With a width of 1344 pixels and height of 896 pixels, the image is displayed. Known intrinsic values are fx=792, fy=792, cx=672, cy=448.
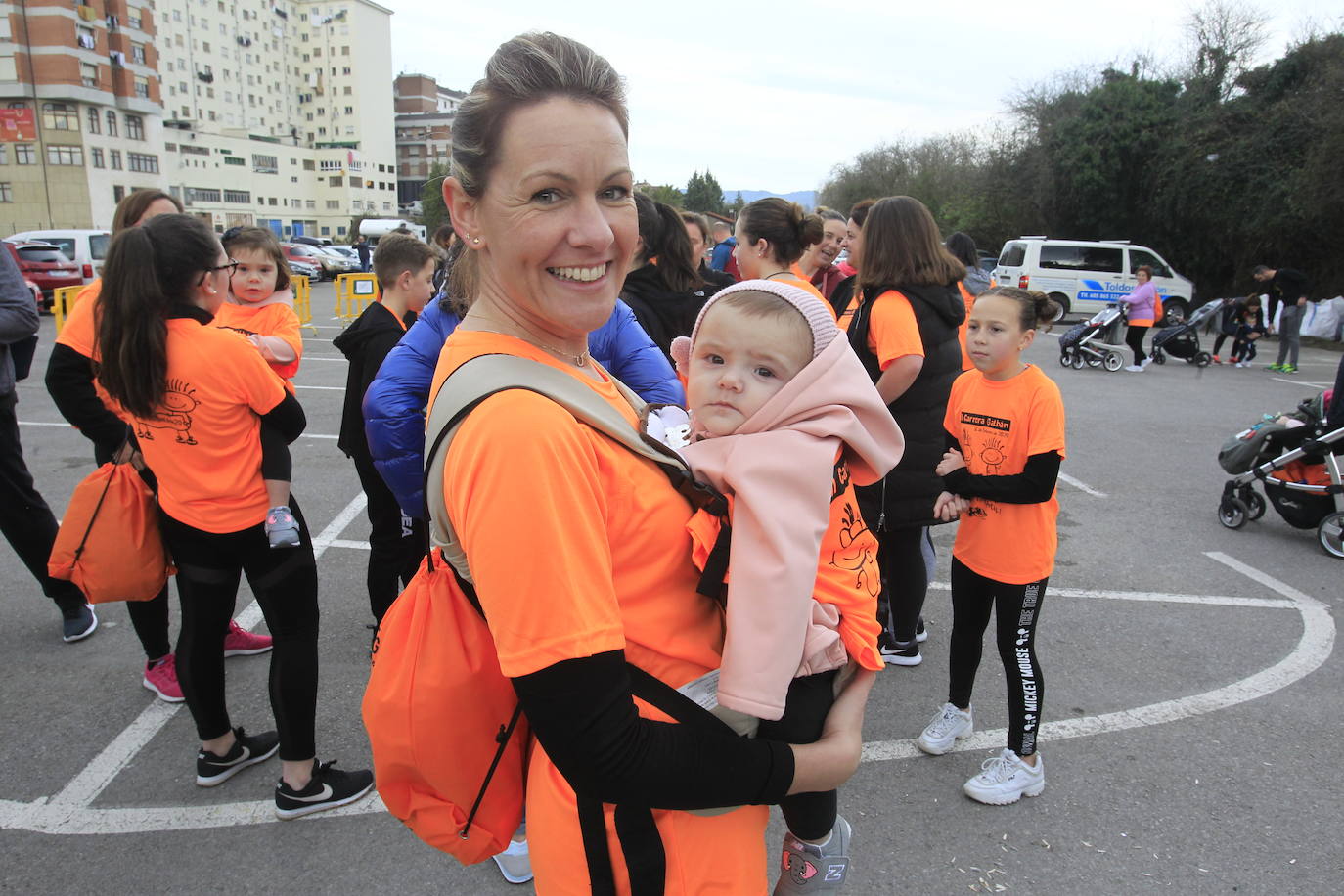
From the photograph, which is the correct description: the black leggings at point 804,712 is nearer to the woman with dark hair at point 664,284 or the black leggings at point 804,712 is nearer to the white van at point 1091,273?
the woman with dark hair at point 664,284

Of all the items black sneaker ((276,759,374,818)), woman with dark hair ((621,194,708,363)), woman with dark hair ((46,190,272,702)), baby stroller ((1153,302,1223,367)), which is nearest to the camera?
black sneaker ((276,759,374,818))

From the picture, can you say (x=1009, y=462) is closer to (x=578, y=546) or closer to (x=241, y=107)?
(x=578, y=546)

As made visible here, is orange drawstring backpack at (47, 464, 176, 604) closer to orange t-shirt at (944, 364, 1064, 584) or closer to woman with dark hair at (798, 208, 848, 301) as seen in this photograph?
orange t-shirt at (944, 364, 1064, 584)

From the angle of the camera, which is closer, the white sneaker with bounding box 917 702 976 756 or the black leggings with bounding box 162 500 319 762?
the black leggings with bounding box 162 500 319 762

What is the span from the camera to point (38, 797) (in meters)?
3.01

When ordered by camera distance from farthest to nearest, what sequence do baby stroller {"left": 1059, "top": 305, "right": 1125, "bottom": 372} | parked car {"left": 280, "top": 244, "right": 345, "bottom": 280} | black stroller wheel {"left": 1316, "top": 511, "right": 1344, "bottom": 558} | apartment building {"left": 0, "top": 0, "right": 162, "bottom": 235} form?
apartment building {"left": 0, "top": 0, "right": 162, "bottom": 235}
parked car {"left": 280, "top": 244, "right": 345, "bottom": 280}
baby stroller {"left": 1059, "top": 305, "right": 1125, "bottom": 372}
black stroller wheel {"left": 1316, "top": 511, "right": 1344, "bottom": 558}

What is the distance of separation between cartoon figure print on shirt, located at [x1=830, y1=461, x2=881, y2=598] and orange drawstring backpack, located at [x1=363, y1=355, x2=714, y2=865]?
0.33 metres

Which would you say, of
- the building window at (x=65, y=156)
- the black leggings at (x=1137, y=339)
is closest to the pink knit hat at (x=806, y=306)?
the black leggings at (x=1137, y=339)

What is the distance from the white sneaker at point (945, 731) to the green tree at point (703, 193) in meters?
86.5

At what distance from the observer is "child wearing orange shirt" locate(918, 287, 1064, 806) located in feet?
9.73

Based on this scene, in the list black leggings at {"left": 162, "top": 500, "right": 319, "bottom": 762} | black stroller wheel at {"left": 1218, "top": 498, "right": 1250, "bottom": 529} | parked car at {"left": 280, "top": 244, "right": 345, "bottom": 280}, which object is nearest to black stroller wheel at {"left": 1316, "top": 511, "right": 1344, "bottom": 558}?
black stroller wheel at {"left": 1218, "top": 498, "right": 1250, "bottom": 529}

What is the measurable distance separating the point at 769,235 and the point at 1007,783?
113 inches

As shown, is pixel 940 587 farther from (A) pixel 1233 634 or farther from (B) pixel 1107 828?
(B) pixel 1107 828

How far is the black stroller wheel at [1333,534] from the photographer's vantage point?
5.59 metres
